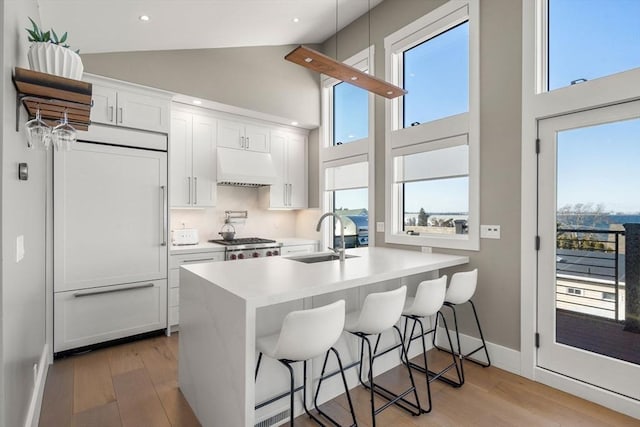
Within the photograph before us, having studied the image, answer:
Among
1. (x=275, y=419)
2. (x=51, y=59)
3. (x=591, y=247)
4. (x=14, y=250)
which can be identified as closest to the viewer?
(x=14, y=250)

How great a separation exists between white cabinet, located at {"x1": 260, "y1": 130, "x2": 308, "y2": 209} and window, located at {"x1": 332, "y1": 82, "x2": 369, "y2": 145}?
0.61 metres

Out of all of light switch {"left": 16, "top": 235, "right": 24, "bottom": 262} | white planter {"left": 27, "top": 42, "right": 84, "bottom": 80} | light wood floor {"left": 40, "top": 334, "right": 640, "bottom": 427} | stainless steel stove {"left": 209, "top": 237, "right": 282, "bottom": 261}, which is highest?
white planter {"left": 27, "top": 42, "right": 84, "bottom": 80}

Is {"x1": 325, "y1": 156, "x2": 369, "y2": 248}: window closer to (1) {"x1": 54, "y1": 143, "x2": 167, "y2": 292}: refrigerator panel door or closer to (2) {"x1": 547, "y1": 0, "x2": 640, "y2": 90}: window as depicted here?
(2) {"x1": 547, "y1": 0, "x2": 640, "y2": 90}: window

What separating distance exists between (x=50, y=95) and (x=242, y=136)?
9.42ft

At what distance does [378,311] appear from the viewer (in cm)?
194

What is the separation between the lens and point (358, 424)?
2049 mm

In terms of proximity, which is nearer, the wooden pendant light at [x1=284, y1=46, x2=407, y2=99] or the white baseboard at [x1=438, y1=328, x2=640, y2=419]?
the wooden pendant light at [x1=284, y1=46, x2=407, y2=99]

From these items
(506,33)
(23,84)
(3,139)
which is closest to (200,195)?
(23,84)

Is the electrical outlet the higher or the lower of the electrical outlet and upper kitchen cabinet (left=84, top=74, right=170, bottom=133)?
the lower

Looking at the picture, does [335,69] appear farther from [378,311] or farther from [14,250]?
[14,250]

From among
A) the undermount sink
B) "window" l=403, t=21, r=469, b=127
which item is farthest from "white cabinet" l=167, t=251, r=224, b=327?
"window" l=403, t=21, r=469, b=127

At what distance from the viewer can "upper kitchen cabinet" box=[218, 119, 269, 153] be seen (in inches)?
169

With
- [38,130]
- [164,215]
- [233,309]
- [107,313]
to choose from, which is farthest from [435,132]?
[107,313]

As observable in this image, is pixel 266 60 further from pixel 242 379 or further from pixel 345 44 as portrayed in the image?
pixel 242 379
